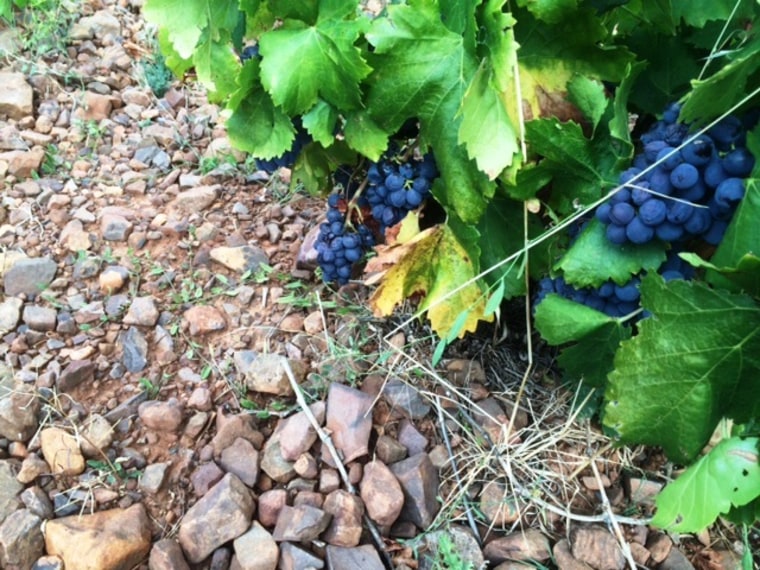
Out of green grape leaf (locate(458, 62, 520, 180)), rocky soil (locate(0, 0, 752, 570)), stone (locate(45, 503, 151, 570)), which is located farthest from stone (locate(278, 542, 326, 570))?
green grape leaf (locate(458, 62, 520, 180))

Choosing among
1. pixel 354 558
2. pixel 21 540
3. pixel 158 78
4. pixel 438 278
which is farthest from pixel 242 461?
pixel 158 78

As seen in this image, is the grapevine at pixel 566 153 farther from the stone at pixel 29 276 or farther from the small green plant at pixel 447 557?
the stone at pixel 29 276

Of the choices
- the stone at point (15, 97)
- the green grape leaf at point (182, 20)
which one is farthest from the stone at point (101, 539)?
the stone at point (15, 97)

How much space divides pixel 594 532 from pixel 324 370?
1.90ft

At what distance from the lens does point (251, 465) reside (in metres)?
1.32

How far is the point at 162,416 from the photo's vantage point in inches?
54.4

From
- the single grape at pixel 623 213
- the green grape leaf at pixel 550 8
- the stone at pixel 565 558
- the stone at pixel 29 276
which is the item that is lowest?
the stone at pixel 565 558

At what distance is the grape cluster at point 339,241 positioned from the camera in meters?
1.40

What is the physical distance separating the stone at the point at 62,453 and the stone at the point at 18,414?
0.04m

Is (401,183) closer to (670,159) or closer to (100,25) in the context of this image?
(670,159)

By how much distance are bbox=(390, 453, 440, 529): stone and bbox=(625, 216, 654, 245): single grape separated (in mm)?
556

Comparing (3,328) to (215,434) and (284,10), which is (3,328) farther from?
(284,10)

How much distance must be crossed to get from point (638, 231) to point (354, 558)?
69 cm

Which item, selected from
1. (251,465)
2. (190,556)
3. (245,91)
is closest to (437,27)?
(245,91)
